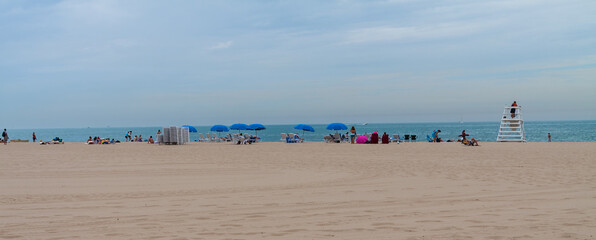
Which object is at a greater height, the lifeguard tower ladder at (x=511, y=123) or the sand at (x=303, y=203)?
the lifeguard tower ladder at (x=511, y=123)

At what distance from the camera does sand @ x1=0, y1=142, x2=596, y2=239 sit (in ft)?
14.7

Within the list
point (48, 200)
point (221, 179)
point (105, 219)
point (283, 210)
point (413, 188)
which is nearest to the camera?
point (105, 219)

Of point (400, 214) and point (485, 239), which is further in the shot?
point (400, 214)

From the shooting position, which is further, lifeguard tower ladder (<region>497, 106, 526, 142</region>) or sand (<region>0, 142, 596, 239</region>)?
lifeguard tower ladder (<region>497, 106, 526, 142</region>)

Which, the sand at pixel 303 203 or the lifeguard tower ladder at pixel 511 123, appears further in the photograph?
the lifeguard tower ladder at pixel 511 123

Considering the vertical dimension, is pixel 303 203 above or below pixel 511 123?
below

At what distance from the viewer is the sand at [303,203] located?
14.7 feet

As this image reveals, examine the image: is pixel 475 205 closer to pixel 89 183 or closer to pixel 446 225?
pixel 446 225

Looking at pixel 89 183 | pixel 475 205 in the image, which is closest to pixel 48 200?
pixel 89 183

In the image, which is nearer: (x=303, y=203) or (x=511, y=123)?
(x=303, y=203)

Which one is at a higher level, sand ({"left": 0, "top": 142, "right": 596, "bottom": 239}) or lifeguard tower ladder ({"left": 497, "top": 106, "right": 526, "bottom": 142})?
lifeguard tower ladder ({"left": 497, "top": 106, "right": 526, "bottom": 142})

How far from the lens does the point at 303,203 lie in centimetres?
607

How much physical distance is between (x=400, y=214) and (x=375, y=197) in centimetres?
123

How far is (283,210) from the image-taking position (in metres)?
5.57
